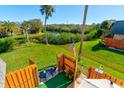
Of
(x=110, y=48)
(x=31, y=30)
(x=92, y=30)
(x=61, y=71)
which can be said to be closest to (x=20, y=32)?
(x=31, y=30)

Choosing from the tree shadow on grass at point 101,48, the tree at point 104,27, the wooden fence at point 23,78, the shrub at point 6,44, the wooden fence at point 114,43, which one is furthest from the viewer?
the tree at point 104,27

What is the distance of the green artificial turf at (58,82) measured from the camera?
7.97m

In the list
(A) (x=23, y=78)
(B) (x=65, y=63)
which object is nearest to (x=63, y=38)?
(B) (x=65, y=63)

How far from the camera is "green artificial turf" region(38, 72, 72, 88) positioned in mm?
7973

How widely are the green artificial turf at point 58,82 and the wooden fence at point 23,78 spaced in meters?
0.42

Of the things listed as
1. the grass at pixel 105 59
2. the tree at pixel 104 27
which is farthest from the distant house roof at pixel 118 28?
the grass at pixel 105 59

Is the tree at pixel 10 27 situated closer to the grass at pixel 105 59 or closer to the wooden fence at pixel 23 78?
the grass at pixel 105 59

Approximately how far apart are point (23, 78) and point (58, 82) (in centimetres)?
157

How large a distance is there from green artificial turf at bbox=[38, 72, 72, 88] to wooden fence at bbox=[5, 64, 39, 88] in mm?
423

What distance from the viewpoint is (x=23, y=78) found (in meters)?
7.66

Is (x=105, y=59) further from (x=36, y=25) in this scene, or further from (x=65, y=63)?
(x=36, y=25)

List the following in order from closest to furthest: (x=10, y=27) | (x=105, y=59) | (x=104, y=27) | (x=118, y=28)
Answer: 1. (x=105, y=59)
2. (x=118, y=28)
3. (x=104, y=27)
4. (x=10, y=27)

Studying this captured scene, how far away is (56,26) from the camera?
21.0m
